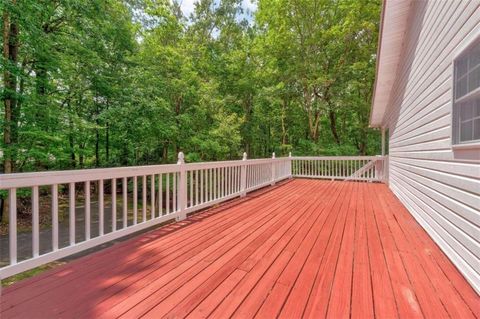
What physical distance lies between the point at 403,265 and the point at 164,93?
986 centimetres

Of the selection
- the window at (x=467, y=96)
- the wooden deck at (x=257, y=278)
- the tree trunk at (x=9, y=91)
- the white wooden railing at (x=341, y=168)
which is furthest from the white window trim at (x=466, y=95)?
the tree trunk at (x=9, y=91)

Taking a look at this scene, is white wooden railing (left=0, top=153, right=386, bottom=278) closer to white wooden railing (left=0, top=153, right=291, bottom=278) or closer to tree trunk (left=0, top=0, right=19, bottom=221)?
white wooden railing (left=0, top=153, right=291, bottom=278)

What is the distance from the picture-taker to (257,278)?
197cm

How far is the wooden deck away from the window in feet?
4.23

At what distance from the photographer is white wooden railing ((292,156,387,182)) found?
8.45 metres

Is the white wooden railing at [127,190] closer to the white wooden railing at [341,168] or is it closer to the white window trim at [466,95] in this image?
the white wooden railing at [341,168]

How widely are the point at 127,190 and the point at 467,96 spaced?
5.13 metres

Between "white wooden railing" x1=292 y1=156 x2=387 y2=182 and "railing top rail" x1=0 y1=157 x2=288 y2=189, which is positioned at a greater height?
"railing top rail" x1=0 y1=157 x2=288 y2=189

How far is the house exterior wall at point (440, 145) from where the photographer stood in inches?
81.3

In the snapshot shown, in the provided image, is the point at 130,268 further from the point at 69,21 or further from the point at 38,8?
the point at 69,21

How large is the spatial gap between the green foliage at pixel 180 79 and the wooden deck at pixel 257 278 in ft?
16.7

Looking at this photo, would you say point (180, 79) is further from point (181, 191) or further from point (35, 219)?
point (35, 219)

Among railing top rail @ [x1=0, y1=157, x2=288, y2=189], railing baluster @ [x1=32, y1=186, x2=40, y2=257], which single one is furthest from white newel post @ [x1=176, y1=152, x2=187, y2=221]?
railing baluster @ [x1=32, y1=186, x2=40, y2=257]

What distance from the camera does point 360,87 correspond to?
13.6 m
